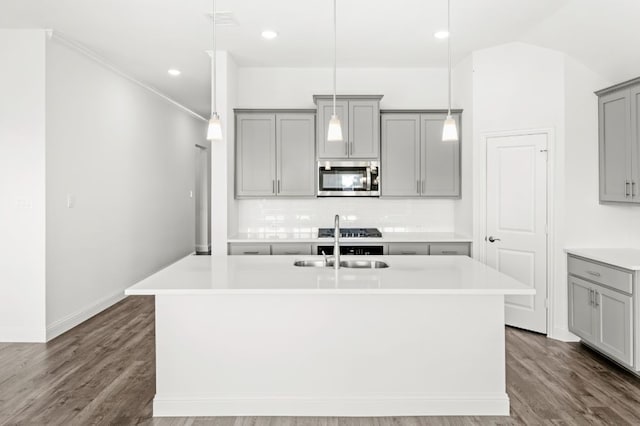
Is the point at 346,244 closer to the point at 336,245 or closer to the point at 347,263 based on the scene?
the point at 347,263

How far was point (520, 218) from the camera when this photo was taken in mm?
4453

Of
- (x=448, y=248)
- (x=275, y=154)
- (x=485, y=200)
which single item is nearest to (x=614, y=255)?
(x=485, y=200)

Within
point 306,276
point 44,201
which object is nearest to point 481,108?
point 306,276

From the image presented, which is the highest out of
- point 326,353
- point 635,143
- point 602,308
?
point 635,143

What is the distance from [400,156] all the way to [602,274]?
7.50ft

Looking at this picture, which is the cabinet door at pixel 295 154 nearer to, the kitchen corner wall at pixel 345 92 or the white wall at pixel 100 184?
the kitchen corner wall at pixel 345 92

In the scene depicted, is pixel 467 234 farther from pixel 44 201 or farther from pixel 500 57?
pixel 44 201

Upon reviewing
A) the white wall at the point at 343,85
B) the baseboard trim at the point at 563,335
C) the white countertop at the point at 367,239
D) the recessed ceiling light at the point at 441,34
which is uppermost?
the recessed ceiling light at the point at 441,34

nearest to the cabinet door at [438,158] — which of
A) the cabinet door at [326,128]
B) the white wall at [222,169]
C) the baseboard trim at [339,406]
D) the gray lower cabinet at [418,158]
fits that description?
the gray lower cabinet at [418,158]

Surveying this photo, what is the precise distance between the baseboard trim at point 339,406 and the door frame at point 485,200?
6.22ft

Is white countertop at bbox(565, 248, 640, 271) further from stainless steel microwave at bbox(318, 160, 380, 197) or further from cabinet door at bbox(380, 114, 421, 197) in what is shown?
stainless steel microwave at bbox(318, 160, 380, 197)

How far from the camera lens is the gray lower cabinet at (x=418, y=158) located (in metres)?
5.05

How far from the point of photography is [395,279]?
8.75 feet

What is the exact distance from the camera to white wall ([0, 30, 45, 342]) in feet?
13.1
